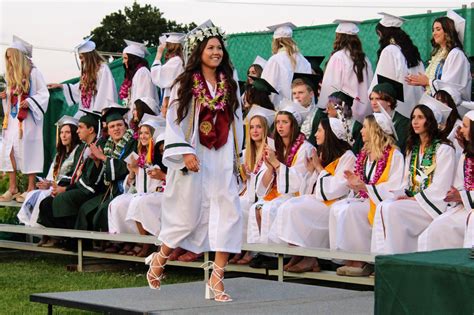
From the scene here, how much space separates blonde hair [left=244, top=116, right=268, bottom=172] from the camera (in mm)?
11297

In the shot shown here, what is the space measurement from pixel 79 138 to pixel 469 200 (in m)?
5.79

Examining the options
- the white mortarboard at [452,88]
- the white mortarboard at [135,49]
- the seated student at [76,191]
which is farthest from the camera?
the white mortarboard at [135,49]

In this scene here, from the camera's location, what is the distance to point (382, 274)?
587 cm

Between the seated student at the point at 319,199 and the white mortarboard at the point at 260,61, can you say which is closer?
the seated student at the point at 319,199

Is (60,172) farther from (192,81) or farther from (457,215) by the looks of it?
(457,215)

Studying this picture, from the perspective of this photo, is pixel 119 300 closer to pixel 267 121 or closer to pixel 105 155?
pixel 267 121

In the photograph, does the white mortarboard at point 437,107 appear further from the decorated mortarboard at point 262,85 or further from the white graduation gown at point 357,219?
the decorated mortarboard at point 262,85

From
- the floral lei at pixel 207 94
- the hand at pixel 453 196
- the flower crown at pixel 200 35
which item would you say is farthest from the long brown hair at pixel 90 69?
the hand at pixel 453 196

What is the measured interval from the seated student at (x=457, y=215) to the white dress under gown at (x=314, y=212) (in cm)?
129

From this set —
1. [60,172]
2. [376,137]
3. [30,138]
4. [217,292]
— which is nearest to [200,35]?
[217,292]

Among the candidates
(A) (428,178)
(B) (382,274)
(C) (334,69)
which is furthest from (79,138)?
(B) (382,274)

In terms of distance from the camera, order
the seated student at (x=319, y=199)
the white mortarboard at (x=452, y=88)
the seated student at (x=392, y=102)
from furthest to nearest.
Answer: the seated student at (x=392, y=102)
the seated student at (x=319, y=199)
the white mortarboard at (x=452, y=88)

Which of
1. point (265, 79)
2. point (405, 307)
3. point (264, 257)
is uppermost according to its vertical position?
point (265, 79)

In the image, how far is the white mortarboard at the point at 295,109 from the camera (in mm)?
10875
